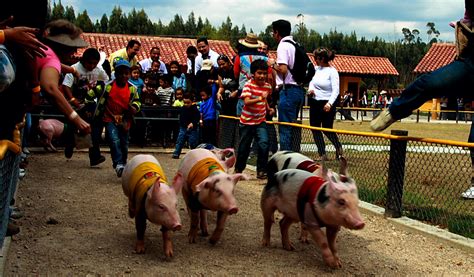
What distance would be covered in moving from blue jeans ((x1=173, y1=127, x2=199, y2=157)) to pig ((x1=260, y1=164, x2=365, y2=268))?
Result: 6135mm

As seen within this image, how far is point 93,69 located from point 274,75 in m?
2.91

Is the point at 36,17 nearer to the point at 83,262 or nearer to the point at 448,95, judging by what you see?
the point at 83,262

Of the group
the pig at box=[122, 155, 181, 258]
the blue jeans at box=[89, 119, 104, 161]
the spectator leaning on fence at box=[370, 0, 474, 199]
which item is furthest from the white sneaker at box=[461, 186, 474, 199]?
the blue jeans at box=[89, 119, 104, 161]

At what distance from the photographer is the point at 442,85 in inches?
225

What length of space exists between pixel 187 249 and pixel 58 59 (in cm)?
181

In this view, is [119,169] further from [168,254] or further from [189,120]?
[168,254]

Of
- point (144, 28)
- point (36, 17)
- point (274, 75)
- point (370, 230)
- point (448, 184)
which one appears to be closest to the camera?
point (36, 17)

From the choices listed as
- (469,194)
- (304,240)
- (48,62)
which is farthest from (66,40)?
(469,194)

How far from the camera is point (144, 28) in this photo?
84000 millimetres

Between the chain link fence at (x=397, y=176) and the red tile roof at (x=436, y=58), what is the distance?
112 ft

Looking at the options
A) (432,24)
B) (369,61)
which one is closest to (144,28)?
(369,61)

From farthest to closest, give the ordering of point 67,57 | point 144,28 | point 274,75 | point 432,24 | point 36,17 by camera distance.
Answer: point 432,24 < point 144,28 < point 274,75 < point 67,57 < point 36,17

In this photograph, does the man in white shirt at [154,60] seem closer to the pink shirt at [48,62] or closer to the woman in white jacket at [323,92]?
the woman in white jacket at [323,92]

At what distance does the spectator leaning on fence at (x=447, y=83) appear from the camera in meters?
5.72
